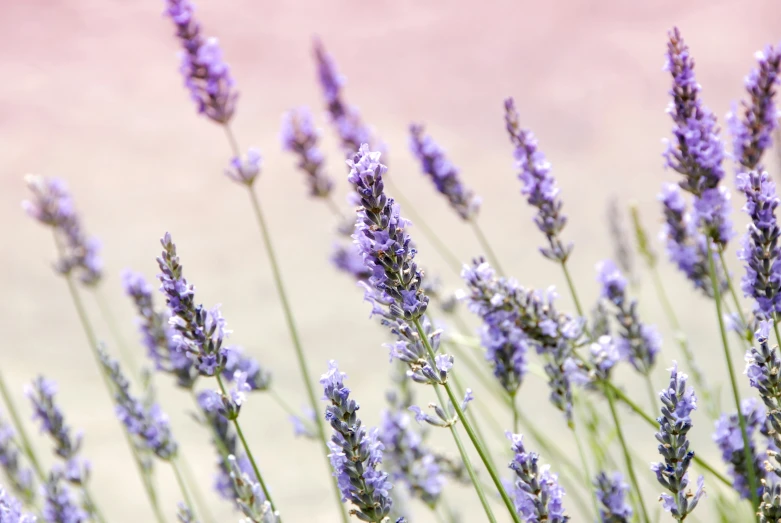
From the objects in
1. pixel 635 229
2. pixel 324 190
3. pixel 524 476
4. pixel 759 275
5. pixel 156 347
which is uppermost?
pixel 324 190

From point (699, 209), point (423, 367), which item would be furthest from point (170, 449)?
point (699, 209)

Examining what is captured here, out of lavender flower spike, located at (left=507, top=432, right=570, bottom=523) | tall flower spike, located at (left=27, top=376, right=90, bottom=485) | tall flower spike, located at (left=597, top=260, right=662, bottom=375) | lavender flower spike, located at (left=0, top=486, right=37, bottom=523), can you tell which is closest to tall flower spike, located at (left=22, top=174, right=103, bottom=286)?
tall flower spike, located at (left=27, top=376, right=90, bottom=485)

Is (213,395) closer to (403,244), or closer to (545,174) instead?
(403,244)

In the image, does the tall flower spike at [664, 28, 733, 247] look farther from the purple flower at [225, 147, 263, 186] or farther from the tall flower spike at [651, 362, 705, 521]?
the purple flower at [225, 147, 263, 186]

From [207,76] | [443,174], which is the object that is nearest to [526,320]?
[443,174]

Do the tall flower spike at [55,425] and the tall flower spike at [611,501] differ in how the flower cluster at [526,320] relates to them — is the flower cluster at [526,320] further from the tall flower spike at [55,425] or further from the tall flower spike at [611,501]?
the tall flower spike at [55,425]

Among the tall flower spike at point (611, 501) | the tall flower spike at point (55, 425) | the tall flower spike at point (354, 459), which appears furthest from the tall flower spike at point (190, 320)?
the tall flower spike at point (55, 425)
